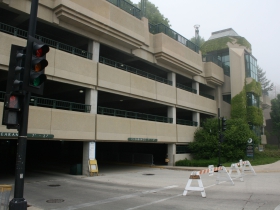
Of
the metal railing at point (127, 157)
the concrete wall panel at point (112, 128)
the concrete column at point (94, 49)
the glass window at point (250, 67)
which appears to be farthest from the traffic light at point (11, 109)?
the glass window at point (250, 67)

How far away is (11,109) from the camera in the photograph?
6.89m

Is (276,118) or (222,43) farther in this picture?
(276,118)

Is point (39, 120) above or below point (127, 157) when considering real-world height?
above

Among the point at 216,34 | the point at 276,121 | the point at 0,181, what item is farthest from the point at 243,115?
the point at 0,181

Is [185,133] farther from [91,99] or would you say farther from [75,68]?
[75,68]

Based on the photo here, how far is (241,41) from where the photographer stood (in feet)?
123

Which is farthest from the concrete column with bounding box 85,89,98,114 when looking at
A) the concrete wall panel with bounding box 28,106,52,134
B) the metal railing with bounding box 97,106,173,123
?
the concrete wall panel with bounding box 28,106,52,134

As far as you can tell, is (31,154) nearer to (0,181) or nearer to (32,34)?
(0,181)

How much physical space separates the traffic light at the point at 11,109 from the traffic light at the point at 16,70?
210 millimetres

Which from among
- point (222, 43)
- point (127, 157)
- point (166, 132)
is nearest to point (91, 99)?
point (166, 132)

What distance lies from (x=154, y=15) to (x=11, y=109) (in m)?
44.6

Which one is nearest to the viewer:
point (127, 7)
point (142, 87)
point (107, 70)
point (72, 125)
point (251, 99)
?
point (72, 125)

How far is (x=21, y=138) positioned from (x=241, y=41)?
119 ft

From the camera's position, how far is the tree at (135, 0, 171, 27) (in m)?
46.6
